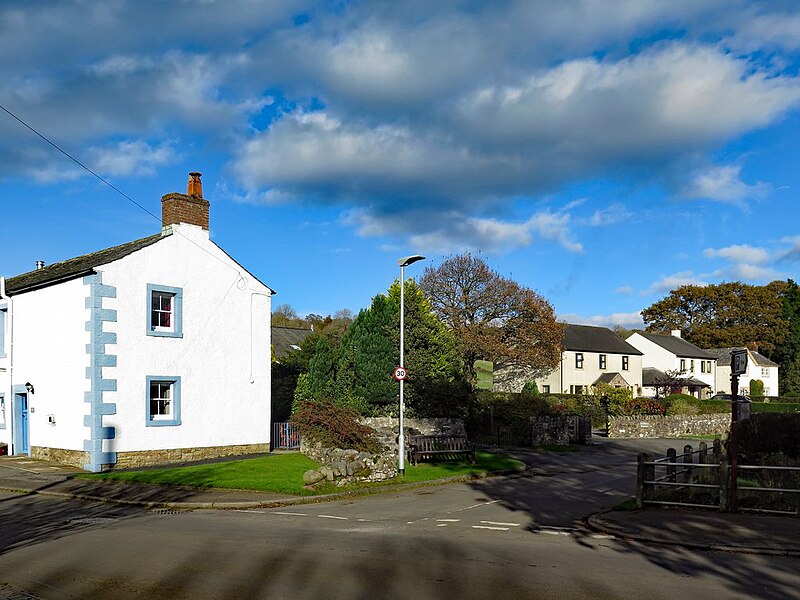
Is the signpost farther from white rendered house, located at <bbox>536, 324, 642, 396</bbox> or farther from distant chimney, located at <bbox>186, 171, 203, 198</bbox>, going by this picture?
white rendered house, located at <bbox>536, 324, 642, 396</bbox>

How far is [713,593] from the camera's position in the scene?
882cm

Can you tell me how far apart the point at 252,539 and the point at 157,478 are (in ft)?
32.3

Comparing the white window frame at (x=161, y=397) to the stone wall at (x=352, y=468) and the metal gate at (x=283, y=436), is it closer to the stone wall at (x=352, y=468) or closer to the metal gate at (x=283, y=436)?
the metal gate at (x=283, y=436)

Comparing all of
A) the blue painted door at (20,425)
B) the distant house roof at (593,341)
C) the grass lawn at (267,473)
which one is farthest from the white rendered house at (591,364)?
the blue painted door at (20,425)

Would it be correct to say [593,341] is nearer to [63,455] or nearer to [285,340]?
[285,340]

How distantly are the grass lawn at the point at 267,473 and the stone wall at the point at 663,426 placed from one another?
19719 millimetres

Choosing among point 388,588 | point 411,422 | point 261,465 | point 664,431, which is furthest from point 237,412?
point 664,431

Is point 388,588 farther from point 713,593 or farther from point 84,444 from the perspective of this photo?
point 84,444

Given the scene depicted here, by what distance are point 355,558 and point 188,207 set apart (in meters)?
18.8

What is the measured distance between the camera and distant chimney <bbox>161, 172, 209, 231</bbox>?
1027 inches

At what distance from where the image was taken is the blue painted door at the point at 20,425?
89.0 feet

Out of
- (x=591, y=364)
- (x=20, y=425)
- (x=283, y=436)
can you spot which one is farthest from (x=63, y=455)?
(x=591, y=364)

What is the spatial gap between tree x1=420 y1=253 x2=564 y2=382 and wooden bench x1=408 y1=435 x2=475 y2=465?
109 ft

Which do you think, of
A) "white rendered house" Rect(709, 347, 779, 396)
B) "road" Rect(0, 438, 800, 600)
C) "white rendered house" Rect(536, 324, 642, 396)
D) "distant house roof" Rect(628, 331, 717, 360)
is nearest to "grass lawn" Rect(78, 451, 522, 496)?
"road" Rect(0, 438, 800, 600)
